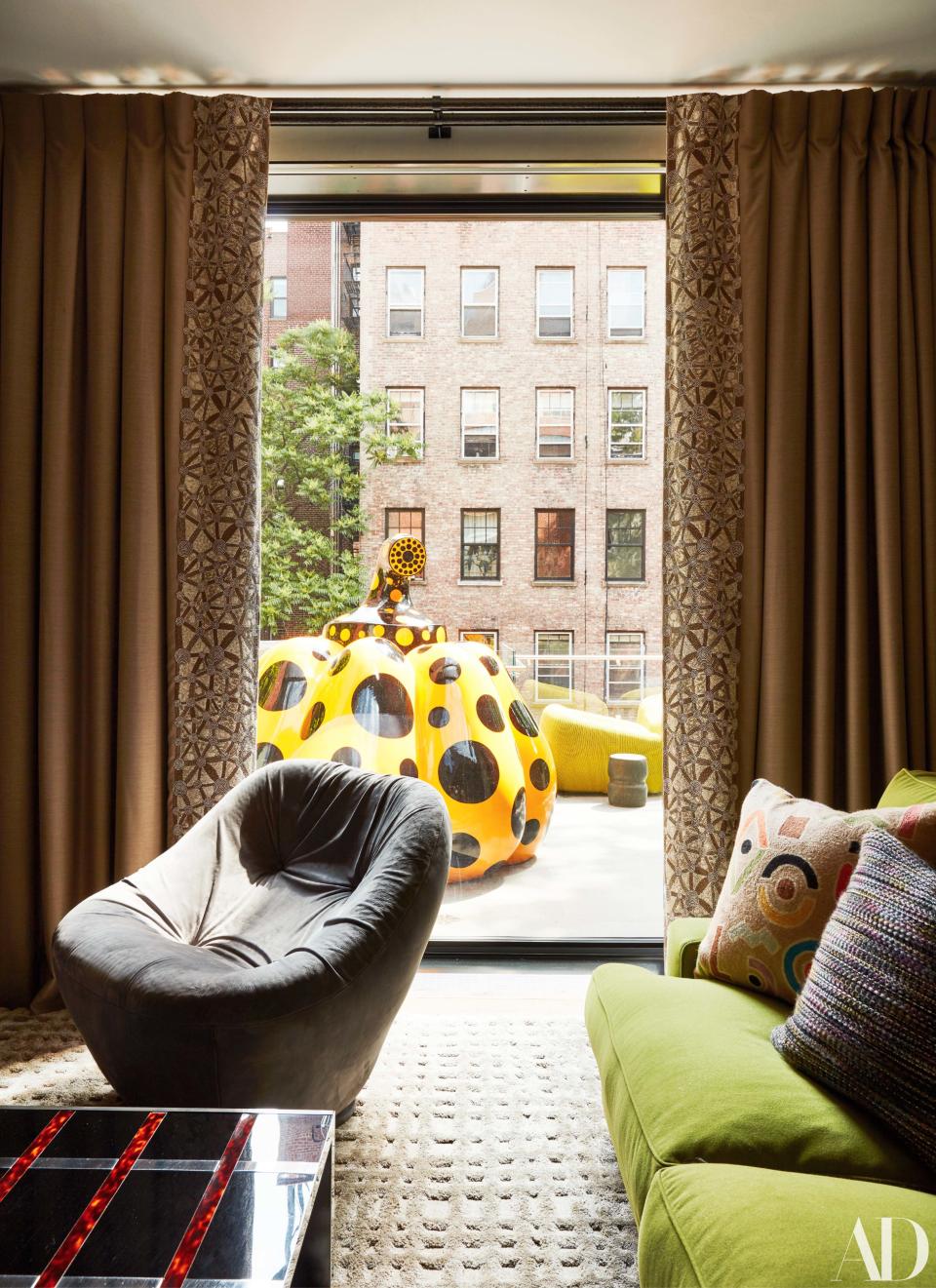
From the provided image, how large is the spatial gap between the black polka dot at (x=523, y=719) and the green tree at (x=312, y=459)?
0.71 meters

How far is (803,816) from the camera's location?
1687mm

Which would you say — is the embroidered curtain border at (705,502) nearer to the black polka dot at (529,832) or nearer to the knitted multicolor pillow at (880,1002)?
the black polka dot at (529,832)

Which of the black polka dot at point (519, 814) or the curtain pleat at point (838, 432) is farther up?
the curtain pleat at point (838, 432)

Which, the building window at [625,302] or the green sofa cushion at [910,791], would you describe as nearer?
the green sofa cushion at [910,791]

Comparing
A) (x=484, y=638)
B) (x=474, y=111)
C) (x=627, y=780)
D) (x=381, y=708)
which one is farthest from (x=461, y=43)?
(x=627, y=780)

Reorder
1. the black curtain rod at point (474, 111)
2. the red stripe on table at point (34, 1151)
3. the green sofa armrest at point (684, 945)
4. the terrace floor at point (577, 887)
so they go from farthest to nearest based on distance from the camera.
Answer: the terrace floor at point (577, 887) < the black curtain rod at point (474, 111) < the green sofa armrest at point (684, 945) < the red stripe on table at point (34, 1151)

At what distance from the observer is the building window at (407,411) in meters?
2.95

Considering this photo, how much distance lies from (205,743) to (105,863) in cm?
46

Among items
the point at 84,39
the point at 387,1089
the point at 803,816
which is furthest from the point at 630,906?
the point at 84,39

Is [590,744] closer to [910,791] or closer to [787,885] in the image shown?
[910,791]

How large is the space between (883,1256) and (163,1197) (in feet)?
2.88

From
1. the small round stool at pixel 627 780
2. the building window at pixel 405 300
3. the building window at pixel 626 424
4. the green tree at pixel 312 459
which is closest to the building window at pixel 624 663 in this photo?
the small round stool at pixel 627 780

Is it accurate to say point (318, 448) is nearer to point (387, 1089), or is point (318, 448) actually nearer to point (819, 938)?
point (387, 1089)

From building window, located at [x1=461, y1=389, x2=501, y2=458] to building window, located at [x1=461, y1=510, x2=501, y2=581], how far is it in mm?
212
